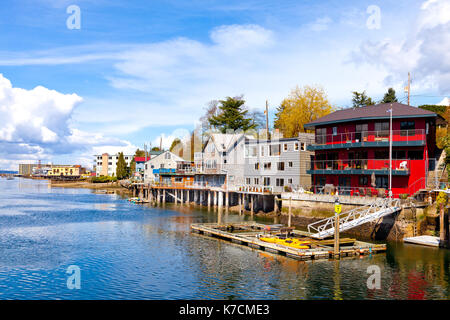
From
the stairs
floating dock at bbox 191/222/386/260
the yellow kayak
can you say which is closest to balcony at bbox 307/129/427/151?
the stairs

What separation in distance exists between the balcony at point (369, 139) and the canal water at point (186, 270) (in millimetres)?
13971

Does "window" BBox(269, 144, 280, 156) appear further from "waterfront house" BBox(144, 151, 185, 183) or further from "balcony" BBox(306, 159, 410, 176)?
"waterfront house" BBox(144, 151, 185, 183)

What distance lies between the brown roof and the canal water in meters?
17.2

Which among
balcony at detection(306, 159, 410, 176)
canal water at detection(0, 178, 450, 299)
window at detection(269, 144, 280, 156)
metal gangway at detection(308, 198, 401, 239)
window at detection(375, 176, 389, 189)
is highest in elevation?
window at detection(269, 144, 280, 156)

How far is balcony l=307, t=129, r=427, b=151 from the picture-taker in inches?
1925

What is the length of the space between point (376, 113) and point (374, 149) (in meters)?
4.80

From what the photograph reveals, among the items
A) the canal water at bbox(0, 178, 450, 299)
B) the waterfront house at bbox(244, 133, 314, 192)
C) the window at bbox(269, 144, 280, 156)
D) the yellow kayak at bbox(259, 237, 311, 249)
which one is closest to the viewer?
the canal water at bbox(0, 178, 450, 299)

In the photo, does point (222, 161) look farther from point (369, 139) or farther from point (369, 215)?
point (369, 215)

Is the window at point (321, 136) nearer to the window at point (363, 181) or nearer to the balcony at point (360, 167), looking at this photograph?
the balcony at point (360, 167)

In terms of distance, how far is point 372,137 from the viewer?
2067 inches

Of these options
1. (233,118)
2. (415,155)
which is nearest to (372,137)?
(415,155)

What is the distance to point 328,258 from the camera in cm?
3522

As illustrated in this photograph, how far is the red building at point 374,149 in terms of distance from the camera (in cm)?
4897
